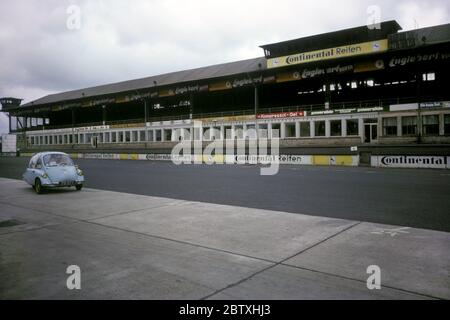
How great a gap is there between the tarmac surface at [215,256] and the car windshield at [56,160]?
4554mm

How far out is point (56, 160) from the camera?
13.6 m

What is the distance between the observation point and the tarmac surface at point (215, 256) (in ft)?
13.7

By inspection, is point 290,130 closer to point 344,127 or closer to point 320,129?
point 320,129

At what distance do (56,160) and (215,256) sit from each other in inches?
408

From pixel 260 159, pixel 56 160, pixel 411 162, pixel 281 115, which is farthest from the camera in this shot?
pixel 281 115

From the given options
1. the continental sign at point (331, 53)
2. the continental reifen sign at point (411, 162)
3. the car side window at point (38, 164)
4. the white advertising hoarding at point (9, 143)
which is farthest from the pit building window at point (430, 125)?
the white advertising hoarding at point (9, 143)

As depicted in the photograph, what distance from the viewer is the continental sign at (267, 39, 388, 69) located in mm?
32750

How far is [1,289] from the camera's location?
13.9 ft

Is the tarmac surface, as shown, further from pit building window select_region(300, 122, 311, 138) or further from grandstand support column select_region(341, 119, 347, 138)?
pit building window select_region(300, 122, 311, 138)

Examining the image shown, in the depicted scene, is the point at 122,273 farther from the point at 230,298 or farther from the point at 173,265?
the point at 230,298

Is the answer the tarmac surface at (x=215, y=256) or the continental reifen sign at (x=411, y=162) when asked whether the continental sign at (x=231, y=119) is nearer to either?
the continental reifen sign at (x=411, y=162)

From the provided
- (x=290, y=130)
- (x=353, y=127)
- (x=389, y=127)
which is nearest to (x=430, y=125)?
(x=389, y=127)

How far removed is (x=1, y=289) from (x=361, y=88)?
40828 mm

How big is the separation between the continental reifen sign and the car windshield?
22095 millimetres
